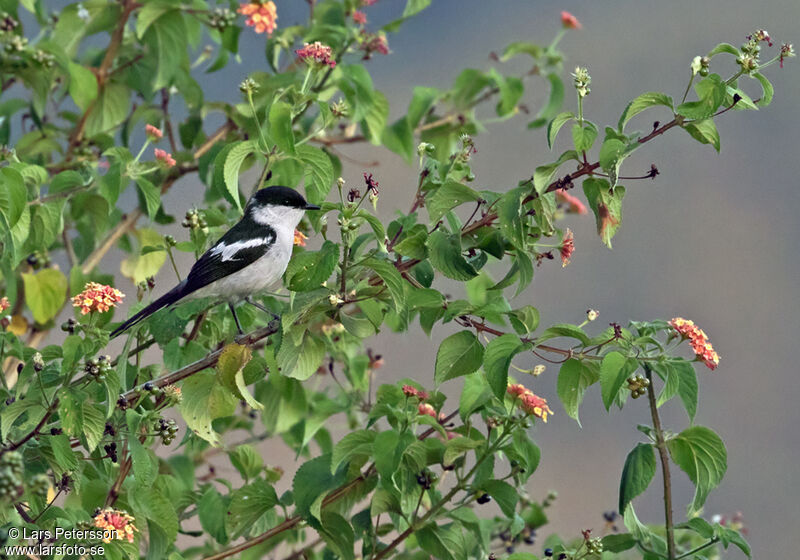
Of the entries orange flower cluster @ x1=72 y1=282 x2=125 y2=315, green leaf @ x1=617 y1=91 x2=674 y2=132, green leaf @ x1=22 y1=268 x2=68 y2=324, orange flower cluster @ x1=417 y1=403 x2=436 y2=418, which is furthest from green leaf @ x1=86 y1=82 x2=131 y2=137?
green leaf @ x1=617 y1=91 x2=674 y2=132

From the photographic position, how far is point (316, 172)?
148 inches

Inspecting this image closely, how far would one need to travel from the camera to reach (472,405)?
367cm

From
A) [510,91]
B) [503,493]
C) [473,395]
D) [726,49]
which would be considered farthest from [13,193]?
[510,91]

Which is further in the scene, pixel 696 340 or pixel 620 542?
pixel 620 542

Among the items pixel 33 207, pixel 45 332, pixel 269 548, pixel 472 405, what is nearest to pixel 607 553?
pixel 472 405

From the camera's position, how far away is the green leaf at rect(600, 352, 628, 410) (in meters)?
3.05

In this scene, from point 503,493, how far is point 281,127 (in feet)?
4.98

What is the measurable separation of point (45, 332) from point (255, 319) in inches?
50.2

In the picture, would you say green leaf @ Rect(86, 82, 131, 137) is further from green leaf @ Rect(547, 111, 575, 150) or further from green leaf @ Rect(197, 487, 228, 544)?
green leaf @ Rect(547, 111, 575, 150)

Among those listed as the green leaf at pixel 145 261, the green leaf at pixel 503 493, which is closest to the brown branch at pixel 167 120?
the green leaf at pixel 145 261

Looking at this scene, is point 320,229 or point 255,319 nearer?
point 320,229

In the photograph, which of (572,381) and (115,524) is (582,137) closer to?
(572,381)

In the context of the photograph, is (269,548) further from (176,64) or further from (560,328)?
(176,64)

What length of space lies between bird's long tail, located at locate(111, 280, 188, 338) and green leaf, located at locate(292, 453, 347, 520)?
830 mm
